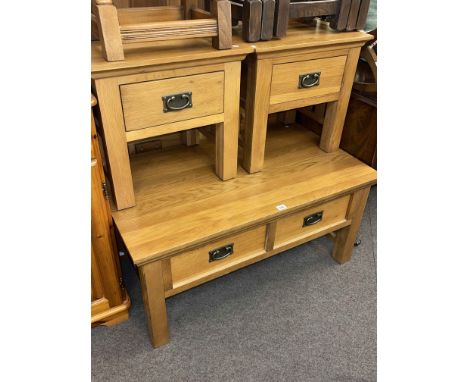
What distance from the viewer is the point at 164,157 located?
138 centimetres

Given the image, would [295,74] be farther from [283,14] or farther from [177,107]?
[177,107]

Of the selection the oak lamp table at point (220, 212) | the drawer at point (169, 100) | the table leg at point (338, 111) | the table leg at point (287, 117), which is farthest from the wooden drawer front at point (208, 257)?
the table leg at point (287, 117)

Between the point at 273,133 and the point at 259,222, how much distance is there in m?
0.63

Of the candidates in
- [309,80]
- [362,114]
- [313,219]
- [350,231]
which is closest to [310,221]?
[313,219]

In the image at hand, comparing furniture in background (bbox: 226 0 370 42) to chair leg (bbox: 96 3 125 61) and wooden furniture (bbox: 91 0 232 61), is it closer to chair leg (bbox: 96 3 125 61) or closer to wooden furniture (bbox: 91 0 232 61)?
wooden furniture (bbox: 91 0 232 61)

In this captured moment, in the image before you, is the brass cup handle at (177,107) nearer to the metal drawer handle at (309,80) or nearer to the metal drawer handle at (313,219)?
the metal drawer handle at (309,80)

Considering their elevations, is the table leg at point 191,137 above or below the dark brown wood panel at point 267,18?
below

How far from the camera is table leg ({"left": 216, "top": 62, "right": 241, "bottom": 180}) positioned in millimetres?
1058

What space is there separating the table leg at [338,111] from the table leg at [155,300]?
857 mm

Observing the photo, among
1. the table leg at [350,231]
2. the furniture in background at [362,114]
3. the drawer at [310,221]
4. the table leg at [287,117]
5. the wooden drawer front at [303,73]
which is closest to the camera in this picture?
the wooden drawer front at [303,73]

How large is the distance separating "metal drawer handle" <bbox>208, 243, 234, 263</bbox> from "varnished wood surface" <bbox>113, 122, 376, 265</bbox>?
93mm

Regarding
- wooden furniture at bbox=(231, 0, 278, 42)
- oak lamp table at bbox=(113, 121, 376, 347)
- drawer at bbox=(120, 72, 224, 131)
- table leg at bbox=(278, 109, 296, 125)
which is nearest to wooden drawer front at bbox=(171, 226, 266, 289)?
oak lamp table at bbox=(113, 121, 376, 347)

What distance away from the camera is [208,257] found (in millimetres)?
1128

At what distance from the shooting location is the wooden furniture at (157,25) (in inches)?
32.9
